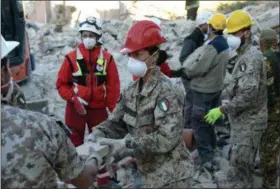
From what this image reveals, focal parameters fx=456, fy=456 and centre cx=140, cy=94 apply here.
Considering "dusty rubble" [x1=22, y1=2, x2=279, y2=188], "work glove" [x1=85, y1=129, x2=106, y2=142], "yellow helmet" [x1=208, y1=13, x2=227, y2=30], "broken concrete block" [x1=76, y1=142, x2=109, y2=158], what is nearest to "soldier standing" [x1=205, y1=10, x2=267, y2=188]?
"yellow helmet" [x1=208, y1=13, x2=227, y2=30]

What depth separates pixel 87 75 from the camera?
16.4 ft

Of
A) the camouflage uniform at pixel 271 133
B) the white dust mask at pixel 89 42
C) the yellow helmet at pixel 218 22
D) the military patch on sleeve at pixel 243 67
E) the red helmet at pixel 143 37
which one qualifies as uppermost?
the red helmet at pixel 143 37

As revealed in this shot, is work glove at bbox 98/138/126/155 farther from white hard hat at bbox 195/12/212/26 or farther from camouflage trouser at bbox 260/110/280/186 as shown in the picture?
white hard hat at bbox 195/12/212/26

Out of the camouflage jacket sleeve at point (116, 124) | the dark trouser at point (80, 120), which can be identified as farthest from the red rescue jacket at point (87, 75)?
the camouflage jacket sleeve at point (116, 124)

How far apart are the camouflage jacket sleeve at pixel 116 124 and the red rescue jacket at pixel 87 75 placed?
4.89ft

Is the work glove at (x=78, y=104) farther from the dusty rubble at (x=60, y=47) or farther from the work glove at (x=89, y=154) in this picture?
the dusty rubble at (x=60, y=47)

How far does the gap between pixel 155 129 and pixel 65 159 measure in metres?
0.92

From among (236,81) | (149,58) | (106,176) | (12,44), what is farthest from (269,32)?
(12,44)

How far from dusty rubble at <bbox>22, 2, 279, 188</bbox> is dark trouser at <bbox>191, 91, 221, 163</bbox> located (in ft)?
9.57

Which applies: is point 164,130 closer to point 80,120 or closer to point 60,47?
point 80,120

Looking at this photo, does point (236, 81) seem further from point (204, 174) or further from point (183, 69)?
point (204, 174)

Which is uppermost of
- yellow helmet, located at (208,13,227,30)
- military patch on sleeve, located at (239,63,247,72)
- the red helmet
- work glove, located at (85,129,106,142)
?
the red helmet

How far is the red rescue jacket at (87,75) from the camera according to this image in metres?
4.96

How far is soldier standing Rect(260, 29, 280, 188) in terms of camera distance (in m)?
4.85
